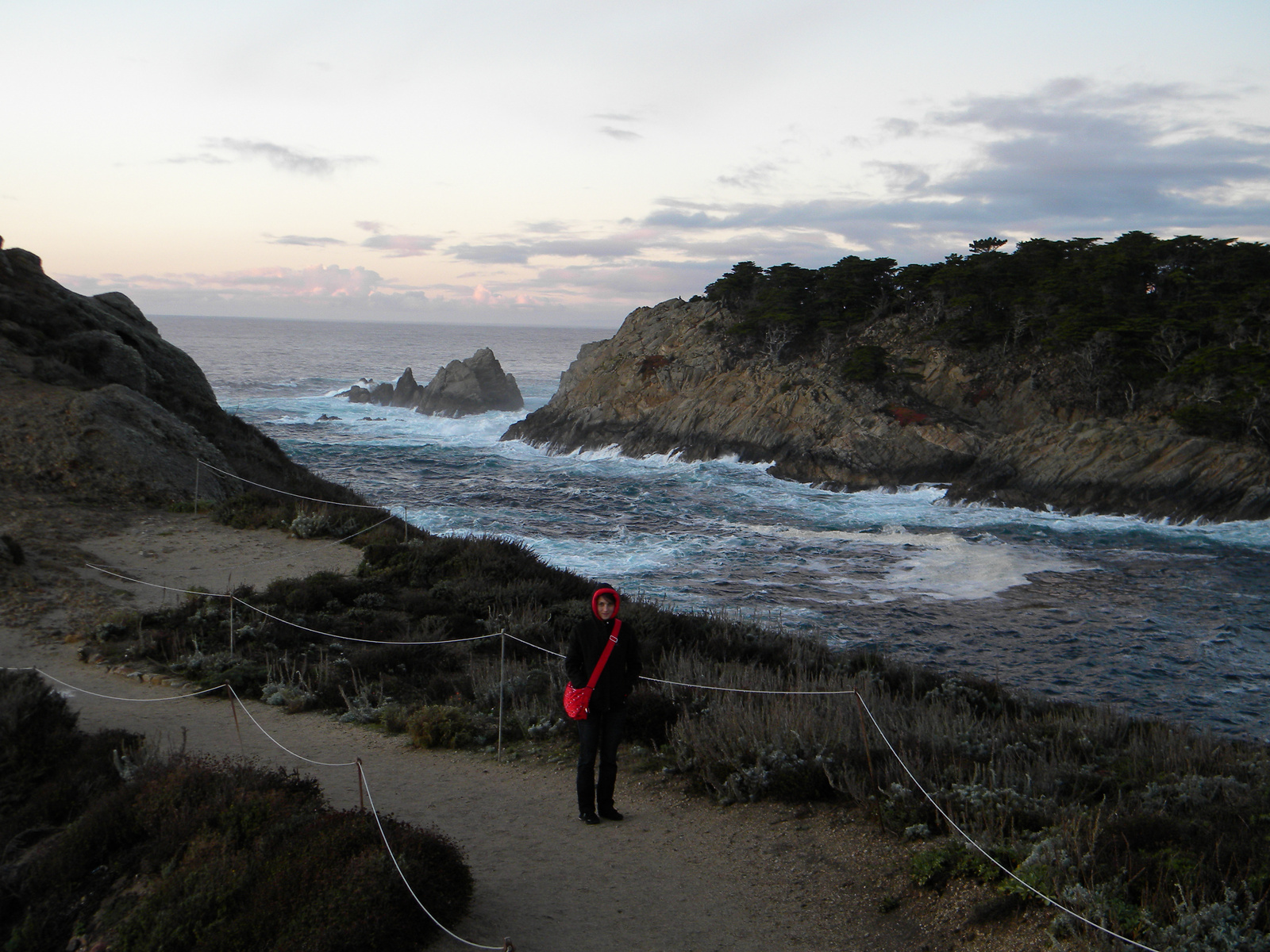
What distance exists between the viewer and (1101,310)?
34625 mm

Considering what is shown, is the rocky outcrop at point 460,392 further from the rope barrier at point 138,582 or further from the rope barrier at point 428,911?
the rope barrier at point 428,911

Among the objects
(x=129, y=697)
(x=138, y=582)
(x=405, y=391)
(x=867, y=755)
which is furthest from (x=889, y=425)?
(x=405, y=391)

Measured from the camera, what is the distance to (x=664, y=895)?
4.86 meters

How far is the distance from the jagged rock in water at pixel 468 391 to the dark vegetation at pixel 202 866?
186 ft

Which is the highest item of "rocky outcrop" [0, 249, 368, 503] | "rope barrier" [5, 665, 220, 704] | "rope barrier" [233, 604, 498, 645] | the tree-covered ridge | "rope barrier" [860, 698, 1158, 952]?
the tree-covered ridge

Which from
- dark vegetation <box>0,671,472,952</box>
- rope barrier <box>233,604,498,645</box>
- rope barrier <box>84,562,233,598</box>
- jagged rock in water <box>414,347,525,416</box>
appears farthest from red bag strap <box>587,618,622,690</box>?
jagged rock in water <box>414,347,525,416</box>

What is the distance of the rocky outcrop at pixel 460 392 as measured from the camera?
6244 cm

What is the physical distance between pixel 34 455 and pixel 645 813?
50.4 feet

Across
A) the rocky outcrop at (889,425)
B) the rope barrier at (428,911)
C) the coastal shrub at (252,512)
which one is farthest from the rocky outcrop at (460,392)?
the rope barrier at (428,911)

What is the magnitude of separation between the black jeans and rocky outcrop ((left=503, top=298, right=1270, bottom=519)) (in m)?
27.5

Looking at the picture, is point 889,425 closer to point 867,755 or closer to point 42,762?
point 867,755

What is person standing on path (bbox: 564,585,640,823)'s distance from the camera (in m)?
5.64

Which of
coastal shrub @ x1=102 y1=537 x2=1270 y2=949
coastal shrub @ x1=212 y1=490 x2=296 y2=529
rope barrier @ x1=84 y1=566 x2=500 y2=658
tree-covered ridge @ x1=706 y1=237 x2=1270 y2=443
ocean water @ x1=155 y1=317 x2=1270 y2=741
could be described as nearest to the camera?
coastal shrub @ x1=102 y1=537 x2=1270 y2=949

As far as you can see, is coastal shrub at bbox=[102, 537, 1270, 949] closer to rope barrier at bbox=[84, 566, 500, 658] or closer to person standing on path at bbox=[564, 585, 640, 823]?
rope barrier at bbox=[84, 566, 500, 658]
